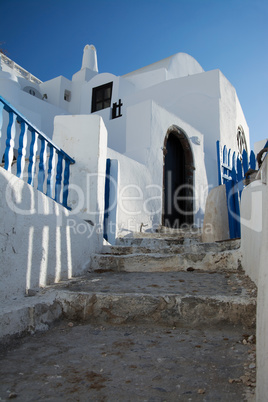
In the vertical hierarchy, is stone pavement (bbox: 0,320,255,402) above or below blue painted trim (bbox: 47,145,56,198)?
below

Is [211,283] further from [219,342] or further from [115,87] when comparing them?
[115,87]

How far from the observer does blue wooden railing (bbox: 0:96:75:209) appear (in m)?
2.30

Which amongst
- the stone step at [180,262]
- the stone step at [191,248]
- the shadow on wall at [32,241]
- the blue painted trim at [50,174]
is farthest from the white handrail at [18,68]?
the stone step at [180,262]

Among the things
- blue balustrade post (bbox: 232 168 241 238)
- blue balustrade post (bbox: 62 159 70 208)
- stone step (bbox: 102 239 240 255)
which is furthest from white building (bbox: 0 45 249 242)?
blue balustrade post (bbox: 232 168 241 238)

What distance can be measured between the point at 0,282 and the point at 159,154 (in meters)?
5.36

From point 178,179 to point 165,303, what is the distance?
21.2ft

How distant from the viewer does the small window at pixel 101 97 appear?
40.1ft

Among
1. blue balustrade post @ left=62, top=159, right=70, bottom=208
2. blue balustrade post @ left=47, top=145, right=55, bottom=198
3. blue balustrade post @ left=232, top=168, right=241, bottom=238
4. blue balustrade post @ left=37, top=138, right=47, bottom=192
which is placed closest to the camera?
blue balustrade post @ left=37, top=138, right=47, bottom=192

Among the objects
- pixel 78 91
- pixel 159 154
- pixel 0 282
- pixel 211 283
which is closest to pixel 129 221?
pixel 159 154

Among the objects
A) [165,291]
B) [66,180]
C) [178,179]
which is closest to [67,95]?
[178,179]

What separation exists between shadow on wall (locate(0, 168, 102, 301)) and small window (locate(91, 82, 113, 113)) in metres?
9.93

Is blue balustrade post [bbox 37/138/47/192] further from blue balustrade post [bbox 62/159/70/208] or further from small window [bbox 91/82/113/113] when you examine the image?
small window [bbox 91/82/113/113]

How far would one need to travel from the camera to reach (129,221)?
5.71m

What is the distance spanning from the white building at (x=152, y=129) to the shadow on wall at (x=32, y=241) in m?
0.77
